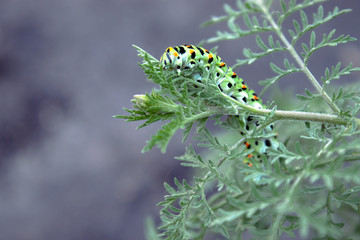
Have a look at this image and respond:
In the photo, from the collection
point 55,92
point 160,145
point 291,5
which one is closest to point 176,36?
point 55,92

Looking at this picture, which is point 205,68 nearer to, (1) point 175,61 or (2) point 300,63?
(1) point 175,61

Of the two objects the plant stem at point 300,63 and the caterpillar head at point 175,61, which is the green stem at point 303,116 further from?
the caterpillar head at point 175,61

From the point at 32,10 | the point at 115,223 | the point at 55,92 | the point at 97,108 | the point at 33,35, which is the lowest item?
the point at 115,223

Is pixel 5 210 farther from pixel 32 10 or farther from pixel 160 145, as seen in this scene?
pixel 160 145

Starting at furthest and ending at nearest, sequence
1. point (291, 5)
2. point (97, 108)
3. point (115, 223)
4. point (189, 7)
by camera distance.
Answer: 1. point (189, 7)
2. point (97, 108)
3. point (115, 223)
4. point (291, 5)

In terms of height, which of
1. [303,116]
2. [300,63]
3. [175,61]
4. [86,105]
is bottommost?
[303,116]

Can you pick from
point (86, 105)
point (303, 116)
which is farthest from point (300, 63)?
point (86, 105)

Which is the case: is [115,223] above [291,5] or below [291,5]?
above

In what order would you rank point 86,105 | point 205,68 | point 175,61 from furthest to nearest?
point 86,105 → point 175,61 → point 205,68

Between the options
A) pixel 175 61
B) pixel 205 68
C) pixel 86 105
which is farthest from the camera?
pixel 86 105

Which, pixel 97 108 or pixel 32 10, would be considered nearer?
pixel 97 108
